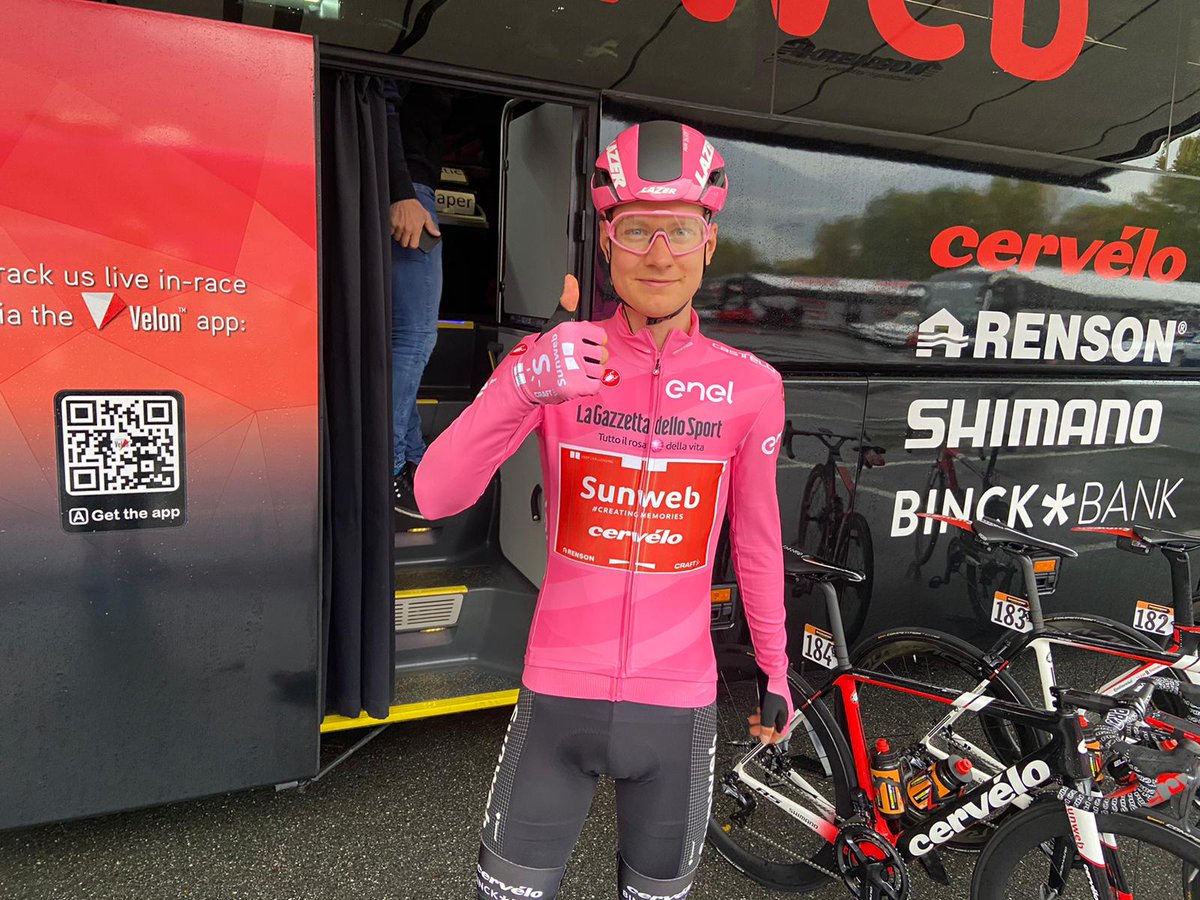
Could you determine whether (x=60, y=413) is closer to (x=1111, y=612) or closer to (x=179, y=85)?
(x=179, y=85)

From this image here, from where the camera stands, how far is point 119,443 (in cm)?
212

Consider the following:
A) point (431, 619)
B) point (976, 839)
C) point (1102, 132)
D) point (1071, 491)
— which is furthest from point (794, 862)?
point (1102, 132)

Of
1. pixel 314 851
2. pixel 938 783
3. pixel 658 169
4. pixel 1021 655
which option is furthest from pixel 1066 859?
pixel 314 851

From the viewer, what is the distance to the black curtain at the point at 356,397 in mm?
2426

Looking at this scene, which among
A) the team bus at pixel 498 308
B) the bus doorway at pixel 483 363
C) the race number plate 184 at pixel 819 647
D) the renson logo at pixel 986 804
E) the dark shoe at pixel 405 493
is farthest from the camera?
the dark shoe at pixel 405 493

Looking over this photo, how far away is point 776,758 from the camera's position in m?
2.37

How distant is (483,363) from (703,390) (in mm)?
2893

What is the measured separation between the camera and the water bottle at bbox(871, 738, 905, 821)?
2162 mm

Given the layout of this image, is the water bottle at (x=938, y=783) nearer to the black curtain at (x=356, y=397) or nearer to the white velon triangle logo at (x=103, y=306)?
the black curtain at (x=356, y=397)

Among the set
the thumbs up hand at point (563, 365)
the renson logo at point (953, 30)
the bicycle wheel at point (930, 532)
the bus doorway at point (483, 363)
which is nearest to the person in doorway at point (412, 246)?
the bus doorway at point (483, 363)

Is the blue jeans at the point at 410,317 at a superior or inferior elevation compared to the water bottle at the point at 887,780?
superior

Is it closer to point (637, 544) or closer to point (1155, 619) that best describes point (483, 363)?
point (637, 544)

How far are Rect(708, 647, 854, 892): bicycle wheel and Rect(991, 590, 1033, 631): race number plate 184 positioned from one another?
1.92 feet

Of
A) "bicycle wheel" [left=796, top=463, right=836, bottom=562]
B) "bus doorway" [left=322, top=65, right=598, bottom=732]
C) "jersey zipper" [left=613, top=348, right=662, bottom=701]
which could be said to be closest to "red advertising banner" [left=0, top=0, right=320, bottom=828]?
"bus doorway" [left=322, top=65, right=598, bottom=732]
